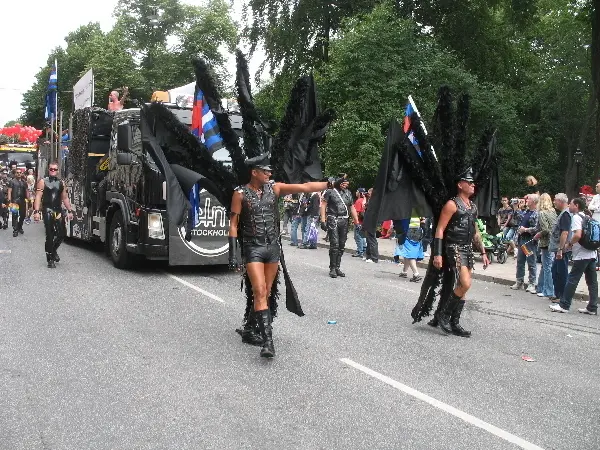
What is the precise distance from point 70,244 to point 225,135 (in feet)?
38.0

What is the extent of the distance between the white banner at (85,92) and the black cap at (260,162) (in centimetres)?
1059

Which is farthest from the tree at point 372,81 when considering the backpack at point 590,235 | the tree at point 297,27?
the backpack at point 590,235

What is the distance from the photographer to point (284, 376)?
238 inches

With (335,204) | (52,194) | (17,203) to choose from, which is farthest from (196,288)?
(17,203)

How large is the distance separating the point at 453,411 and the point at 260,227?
2.69m

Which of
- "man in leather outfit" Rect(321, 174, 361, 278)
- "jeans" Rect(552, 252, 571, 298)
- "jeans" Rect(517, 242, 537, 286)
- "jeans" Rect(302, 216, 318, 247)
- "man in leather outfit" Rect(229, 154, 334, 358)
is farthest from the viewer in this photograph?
"jeans" Rect(302, 216, 318, 247)

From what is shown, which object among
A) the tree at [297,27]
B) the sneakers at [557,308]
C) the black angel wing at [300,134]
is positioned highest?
the tree at [297,27]

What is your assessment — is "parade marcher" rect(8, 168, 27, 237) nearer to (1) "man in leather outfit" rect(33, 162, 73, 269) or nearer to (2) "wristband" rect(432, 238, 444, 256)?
(1) "man in leather outfit" rect(33, 162, 73, 269)

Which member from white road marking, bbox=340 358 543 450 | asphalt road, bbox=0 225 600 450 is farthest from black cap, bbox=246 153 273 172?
white road marking, bbox=340 358 543 450

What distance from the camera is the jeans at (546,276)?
1190 cm

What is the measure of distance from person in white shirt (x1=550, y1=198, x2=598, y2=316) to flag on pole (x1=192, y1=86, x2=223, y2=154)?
223 inches

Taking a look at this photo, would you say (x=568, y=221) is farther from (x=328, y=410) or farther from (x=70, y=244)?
(x=70, y=244)

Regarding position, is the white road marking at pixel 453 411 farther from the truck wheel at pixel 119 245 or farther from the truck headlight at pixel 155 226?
the truck wheel at pixel 119 245

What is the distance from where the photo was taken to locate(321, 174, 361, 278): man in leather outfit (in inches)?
526
